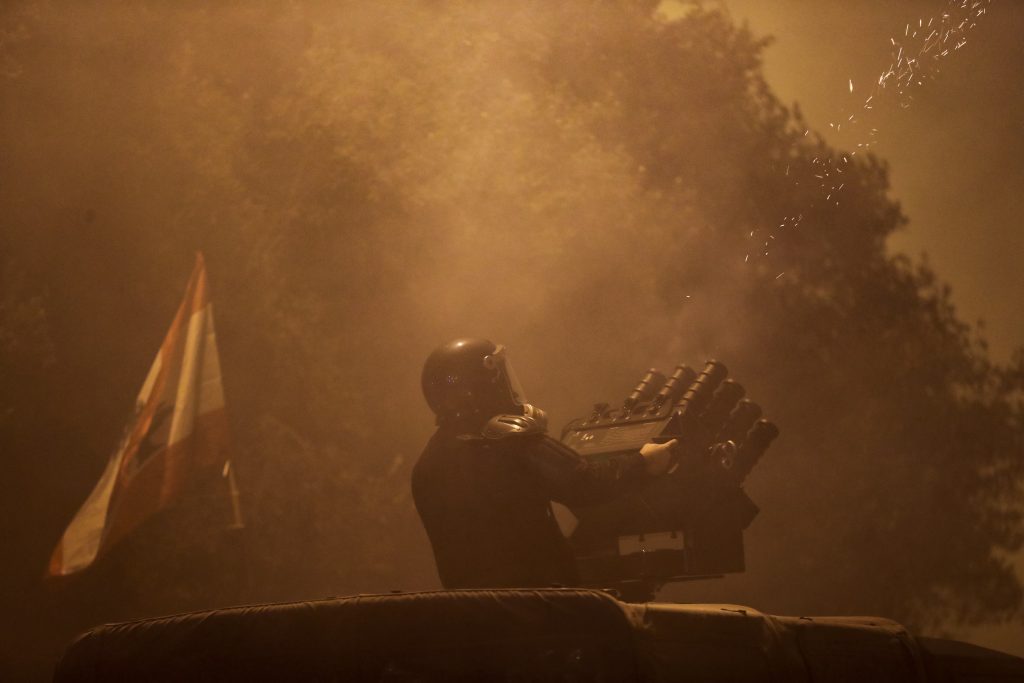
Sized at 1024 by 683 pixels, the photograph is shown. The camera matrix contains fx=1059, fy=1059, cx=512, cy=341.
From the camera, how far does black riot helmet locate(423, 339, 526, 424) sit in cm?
319

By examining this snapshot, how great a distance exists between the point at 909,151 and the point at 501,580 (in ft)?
10.1

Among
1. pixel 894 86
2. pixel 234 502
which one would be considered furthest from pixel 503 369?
pixel 894 86

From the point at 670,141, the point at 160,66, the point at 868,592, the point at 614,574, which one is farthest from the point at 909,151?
the point at 160,66

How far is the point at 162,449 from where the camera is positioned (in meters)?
4.47

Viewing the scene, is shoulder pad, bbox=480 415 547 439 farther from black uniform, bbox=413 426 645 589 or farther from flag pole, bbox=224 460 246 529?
flag pole, bbox=224 460 246 529

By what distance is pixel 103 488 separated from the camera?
4473 mm

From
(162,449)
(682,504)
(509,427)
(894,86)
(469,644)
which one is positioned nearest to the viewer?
(469,644)

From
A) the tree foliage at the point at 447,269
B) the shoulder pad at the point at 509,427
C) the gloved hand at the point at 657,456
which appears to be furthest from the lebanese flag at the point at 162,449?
the gloved hand at the point at 657,456

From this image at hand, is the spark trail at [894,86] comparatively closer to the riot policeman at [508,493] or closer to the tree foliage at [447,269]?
the tree foliage at [447,269]

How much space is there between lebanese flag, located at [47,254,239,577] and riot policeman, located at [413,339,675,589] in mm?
1806

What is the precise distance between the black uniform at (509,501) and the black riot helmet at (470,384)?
146 mm

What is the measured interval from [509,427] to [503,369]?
0.34 metres

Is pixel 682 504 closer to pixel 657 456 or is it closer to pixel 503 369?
pixel 657 456

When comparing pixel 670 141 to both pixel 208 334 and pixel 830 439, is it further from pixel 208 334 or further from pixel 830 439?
pixel 208 334
